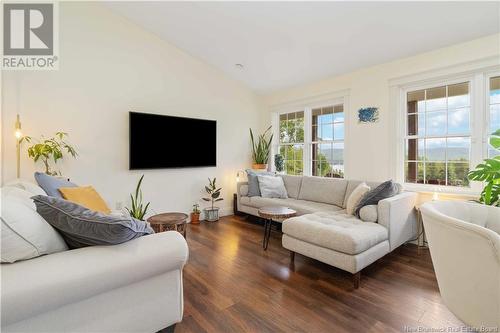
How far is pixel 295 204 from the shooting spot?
11.8ft

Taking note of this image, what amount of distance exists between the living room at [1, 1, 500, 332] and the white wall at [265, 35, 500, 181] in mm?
21

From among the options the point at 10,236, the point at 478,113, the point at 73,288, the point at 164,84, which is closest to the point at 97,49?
the point at 164,84

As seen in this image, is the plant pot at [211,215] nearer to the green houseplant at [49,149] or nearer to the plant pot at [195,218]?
the plant pot at [195,218]

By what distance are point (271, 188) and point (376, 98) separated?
208 cm

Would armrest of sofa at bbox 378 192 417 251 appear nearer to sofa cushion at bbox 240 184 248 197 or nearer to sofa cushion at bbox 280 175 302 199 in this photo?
sofa cushion at bbox 280 175 302 199

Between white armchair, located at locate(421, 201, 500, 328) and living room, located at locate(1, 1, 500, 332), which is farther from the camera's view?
living room, located at locate(1, 1, 500, 332)

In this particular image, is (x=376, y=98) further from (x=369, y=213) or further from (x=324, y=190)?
(x=369, y=213)

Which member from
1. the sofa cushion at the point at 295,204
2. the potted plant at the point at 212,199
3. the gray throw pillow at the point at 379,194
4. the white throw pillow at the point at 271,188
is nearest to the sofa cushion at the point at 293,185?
the white throw pillow at the point at 271,188

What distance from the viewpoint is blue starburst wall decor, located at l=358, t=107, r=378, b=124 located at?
139 inches

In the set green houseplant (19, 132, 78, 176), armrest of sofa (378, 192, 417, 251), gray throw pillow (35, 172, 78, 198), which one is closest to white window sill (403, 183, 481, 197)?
armrest of sofa (378, 192, 417, 251)

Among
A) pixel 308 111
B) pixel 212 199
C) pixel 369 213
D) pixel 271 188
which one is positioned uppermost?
pixel 308 111

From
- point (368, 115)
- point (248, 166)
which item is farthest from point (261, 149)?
point (368, 115)

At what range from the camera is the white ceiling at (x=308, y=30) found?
8.24 feet

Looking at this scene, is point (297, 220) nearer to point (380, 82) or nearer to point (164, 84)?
point (380, 82)
